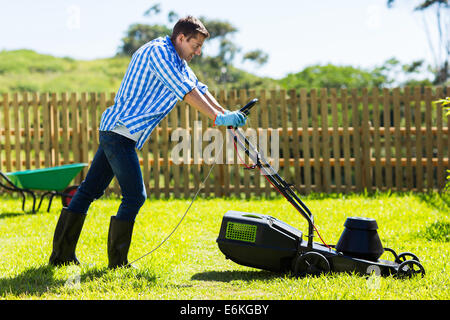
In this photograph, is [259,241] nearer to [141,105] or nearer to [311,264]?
[311,264]

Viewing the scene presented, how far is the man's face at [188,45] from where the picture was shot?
350cm

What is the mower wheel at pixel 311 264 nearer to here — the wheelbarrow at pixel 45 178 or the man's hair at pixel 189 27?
the man's hair at pixel 189 27

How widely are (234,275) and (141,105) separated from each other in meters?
1.34

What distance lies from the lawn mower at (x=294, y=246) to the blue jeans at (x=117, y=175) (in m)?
0.63

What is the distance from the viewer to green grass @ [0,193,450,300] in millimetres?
3230

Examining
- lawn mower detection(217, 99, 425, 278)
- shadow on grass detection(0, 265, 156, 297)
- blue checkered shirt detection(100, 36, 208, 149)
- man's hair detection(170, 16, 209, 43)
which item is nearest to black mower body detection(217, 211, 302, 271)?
lawn mower detection(217, 99, 425, 278)

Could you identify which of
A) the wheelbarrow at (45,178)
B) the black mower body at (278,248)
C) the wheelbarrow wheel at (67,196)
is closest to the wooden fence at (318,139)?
the wheelbarrow wheel at (67,196)

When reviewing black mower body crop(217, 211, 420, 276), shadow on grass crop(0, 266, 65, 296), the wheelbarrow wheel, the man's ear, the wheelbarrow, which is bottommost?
shadow on grass crop(0, 266, 65, 296)

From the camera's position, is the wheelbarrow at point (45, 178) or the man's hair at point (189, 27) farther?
the wheelbarrow at point (45, 178)

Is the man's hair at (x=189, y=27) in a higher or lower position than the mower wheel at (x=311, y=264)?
higher

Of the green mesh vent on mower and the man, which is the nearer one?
the man

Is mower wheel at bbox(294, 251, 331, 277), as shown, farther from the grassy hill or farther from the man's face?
the grassy hill

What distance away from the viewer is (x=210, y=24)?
39.2 metres
